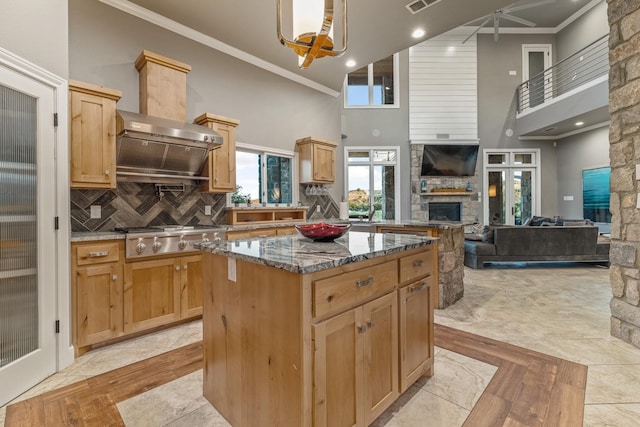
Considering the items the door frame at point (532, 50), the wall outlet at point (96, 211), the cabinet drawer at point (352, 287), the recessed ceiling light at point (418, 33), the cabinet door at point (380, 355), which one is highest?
the door frame at point (532, 50)

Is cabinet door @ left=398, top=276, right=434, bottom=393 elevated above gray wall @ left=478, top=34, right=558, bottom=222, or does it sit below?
below

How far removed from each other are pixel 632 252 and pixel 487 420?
2.04 metres

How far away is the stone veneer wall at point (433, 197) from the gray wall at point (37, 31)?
25.4ft

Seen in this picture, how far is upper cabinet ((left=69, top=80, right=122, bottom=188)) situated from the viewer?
2.68 metres

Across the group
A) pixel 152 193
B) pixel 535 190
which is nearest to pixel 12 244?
pixel 152 193

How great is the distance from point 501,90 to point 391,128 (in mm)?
3336

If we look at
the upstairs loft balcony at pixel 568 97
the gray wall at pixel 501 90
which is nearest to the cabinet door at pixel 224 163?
the upstairs loft balcony at pixel 568 97

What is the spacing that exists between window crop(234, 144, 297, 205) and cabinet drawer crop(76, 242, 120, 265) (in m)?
1.92

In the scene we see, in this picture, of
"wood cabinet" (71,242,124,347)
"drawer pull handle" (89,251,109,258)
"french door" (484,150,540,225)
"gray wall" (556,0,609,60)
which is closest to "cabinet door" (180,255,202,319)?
"wood cabinet" (71,242,124,347)

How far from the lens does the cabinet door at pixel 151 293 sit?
108 inches

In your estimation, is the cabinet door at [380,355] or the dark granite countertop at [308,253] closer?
the dark granite countertop at [308,253]

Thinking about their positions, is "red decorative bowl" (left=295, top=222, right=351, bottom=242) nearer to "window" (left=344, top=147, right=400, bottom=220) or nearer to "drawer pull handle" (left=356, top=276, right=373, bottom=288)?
"drawer pull handle" (left=356, top=276, right=373, bottom=288)

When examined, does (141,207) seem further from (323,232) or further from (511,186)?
(511,186)

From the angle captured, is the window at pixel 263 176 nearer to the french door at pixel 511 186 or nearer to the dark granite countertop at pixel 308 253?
the dark granite countertop at pixel 308 253
